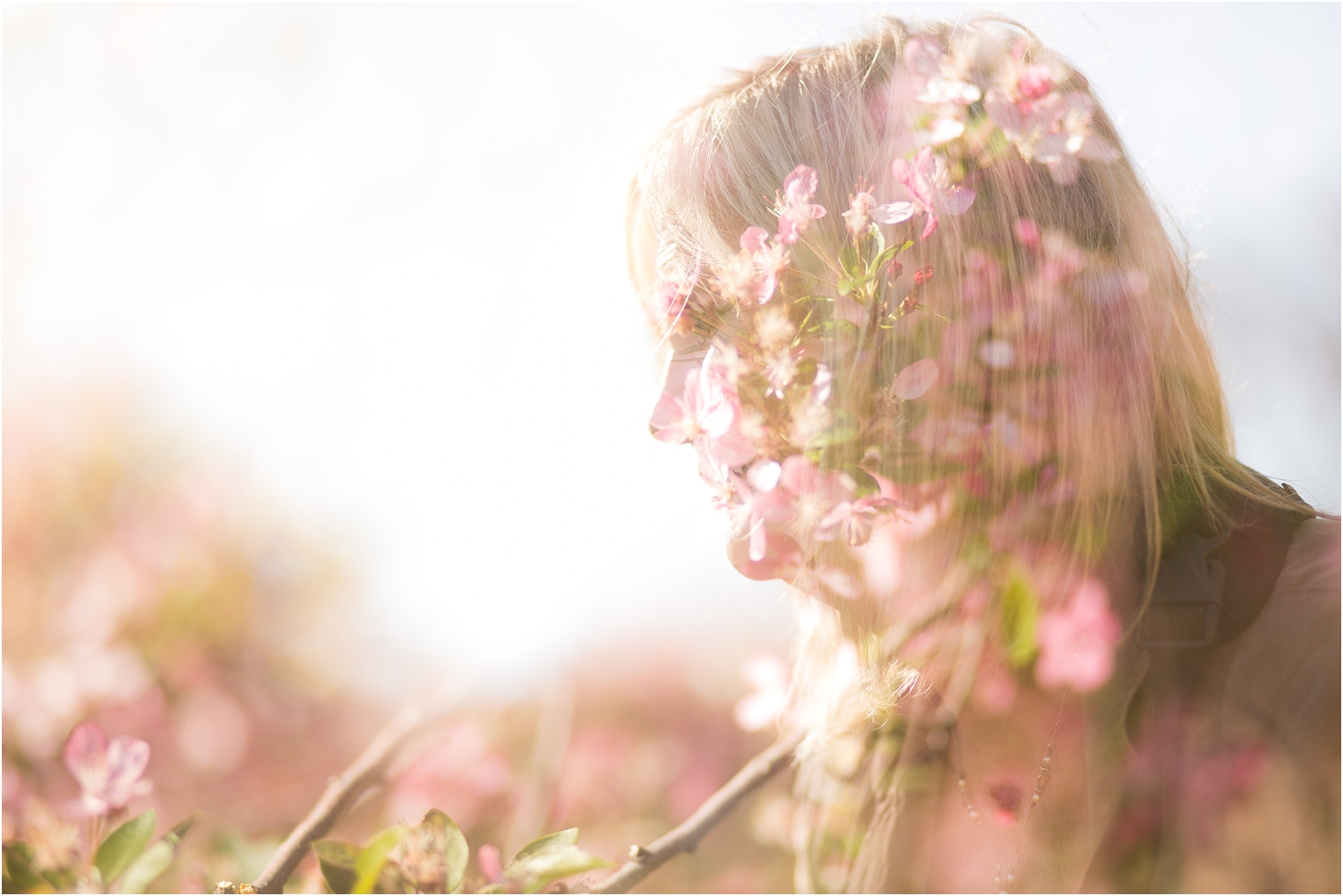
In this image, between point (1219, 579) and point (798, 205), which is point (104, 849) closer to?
point (798, 205)

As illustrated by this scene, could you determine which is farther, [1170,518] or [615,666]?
[615,666]

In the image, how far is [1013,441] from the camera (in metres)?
0.73

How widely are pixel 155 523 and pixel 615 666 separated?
0.73 m

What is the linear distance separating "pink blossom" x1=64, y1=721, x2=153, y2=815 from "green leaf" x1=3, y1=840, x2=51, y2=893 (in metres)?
0.05

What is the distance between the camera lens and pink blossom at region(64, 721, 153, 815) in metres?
0.66

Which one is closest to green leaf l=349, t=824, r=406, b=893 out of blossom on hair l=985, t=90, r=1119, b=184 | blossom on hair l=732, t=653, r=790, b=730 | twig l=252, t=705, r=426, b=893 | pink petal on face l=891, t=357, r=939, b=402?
twig l=252, t=705, r=426, b=893

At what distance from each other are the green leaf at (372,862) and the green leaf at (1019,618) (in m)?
0.68

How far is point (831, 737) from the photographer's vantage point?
1109 mm

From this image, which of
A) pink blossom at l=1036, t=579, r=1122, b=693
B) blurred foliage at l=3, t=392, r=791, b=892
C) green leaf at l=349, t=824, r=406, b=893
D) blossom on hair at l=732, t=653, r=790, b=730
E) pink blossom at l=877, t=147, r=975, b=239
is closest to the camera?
green leaf at l=349, t=824, r=406, b=893

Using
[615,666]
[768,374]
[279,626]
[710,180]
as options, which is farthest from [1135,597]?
[279,626]

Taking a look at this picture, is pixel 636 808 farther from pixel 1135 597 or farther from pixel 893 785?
pixel 1135 597

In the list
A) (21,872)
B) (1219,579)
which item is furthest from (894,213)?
(21,872)

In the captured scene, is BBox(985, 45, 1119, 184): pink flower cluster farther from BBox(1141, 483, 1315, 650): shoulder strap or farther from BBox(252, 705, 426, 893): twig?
BBox(252, 705, 426, 893): twig

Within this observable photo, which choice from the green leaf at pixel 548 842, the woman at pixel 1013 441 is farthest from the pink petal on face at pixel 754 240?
the green leaf at pixel 548 842
